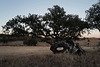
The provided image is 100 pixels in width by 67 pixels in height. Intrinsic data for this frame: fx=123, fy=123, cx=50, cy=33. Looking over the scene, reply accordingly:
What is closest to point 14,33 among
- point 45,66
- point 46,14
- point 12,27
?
point 12,27

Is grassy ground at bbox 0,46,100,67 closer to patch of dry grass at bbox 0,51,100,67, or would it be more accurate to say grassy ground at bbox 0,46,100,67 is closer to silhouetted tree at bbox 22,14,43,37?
patch of dry grass at bbox 0,51,100,67

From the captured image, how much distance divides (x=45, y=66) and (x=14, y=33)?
11.8 metres

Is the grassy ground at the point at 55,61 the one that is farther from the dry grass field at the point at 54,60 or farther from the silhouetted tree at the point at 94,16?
the silhouetted tree at the point at 94,16

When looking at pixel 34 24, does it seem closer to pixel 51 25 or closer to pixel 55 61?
pixel 51 25

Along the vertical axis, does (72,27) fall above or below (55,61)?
above

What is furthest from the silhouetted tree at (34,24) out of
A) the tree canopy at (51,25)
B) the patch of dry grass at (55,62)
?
the patch of dry grass at (55,62)

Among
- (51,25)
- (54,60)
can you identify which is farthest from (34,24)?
(54,60)

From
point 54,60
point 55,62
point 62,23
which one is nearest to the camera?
point 55,62

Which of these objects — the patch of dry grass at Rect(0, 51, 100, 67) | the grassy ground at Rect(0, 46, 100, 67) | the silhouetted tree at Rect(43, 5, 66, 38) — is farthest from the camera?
the silhouetted tree at Rect(43, 5, 66, 38)

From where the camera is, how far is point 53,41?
19.6 metres

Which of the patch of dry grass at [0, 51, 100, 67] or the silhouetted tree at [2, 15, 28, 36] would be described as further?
the silhouetted tree at [2, 15, 28, 36]

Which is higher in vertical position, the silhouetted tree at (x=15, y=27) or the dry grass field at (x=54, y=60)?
the silhouetted tree at (x=15, y=27)

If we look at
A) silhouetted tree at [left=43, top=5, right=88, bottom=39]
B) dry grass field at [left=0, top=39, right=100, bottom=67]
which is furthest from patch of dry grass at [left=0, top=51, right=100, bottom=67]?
silhouetted tree at [left=43, top=5, right=88, bottom=39]

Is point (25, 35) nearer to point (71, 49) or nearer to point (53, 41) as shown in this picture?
point (53, 41)
